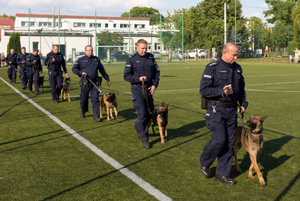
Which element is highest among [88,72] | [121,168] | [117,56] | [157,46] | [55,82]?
[157,46]

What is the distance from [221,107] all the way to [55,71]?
9.40 metres

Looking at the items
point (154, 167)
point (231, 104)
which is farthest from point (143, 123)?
point (231, 104)

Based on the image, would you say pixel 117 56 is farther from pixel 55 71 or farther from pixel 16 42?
pixel 55 71

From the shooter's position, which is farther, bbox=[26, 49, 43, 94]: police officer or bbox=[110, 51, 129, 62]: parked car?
bbox=[110, 51, 129, 62]: parked car

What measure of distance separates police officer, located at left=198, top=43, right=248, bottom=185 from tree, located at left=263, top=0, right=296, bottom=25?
6996cm

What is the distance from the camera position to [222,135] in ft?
15.6

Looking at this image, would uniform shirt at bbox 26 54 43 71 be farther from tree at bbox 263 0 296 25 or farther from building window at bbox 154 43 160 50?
tree at bbox 263 0 296 25

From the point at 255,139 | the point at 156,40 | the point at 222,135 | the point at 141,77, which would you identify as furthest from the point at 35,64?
the point at 156,40

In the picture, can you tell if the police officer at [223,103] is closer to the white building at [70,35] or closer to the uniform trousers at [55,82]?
the uniform trousers at [55,82]

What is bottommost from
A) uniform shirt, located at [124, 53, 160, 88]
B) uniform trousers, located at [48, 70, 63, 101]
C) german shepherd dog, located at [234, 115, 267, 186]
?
german shepherd dog, located at [234, 115, 267, 186]

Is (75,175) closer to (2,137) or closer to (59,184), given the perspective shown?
(59,184)

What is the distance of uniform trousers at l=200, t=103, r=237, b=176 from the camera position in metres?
4.75

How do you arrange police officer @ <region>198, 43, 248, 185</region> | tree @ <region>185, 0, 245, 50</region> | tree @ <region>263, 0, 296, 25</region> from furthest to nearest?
tree @ <region>263, 0, 296, 25</region>
tree @ <region>185, 0, 245, 50</region>
police officer @ <region>198, 43, 248, 185</region>

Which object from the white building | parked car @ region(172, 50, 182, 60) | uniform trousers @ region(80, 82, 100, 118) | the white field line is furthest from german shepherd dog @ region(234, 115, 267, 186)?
parked car @ region(172, 50, 182, 60)
